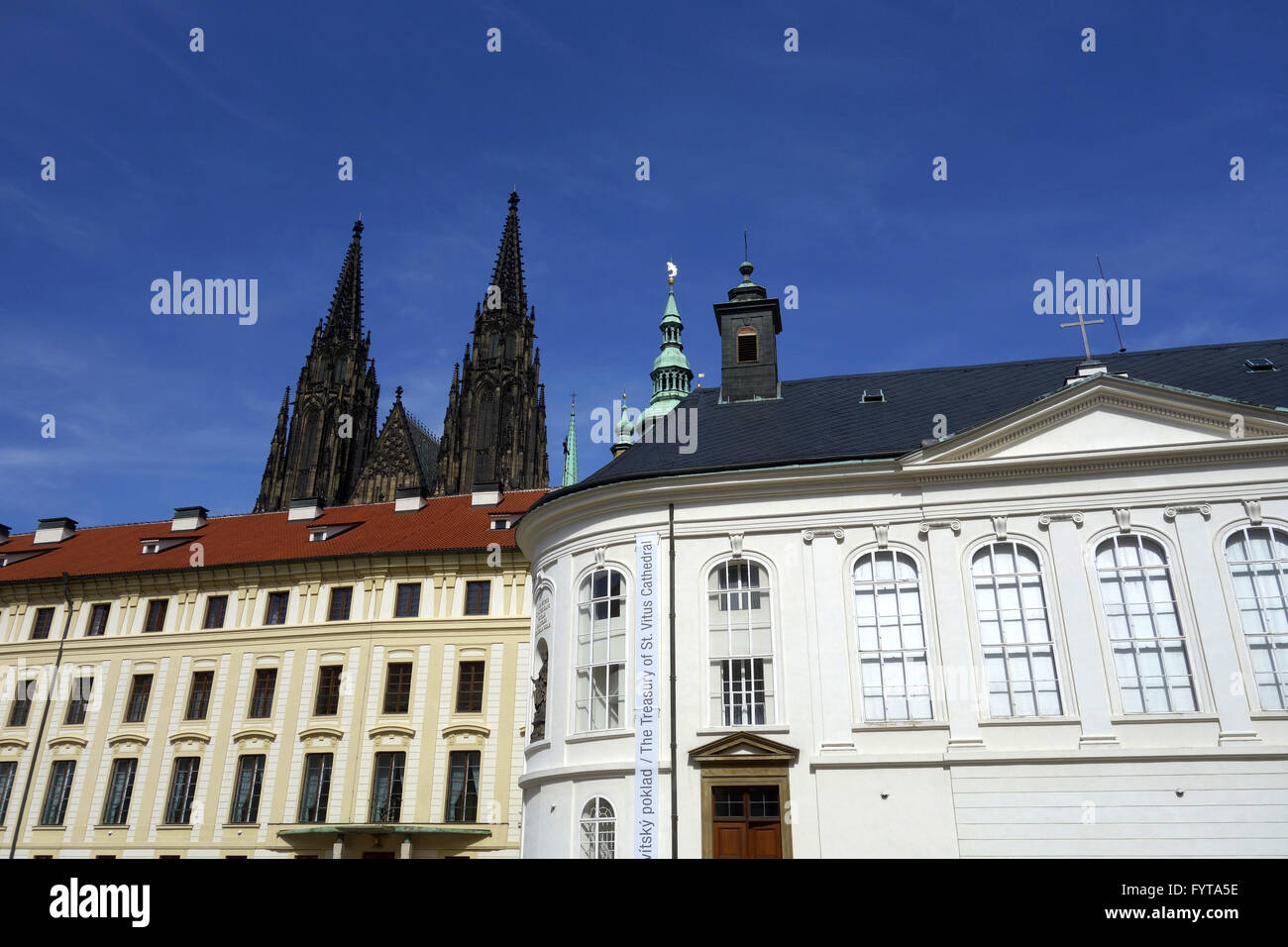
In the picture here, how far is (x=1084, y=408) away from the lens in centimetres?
2195

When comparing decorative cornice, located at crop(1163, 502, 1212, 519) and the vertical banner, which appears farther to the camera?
decorative cornice, located at crop(1163, 502, 1212, 519)

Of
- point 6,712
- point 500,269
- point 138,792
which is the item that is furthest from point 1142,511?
point 500,269

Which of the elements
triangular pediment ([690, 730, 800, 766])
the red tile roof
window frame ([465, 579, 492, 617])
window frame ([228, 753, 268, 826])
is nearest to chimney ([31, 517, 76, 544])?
the red tile roof

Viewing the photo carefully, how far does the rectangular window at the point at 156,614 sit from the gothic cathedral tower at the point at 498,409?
3938 cm

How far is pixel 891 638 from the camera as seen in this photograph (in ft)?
69.9

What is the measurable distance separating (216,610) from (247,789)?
7.40 meters

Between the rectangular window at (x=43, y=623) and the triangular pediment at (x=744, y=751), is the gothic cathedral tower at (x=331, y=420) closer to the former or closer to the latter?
the rectangular window at (x=43, y=623)

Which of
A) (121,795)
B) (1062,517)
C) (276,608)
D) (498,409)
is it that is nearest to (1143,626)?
(1062,517)

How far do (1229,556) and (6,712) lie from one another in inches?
1656

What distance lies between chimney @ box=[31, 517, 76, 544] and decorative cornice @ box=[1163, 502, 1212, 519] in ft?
155

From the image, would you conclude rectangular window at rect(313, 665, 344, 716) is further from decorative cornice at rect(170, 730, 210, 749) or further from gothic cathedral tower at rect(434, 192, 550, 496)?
gothic cathedral tower at rect(434, 192, 550, 496)

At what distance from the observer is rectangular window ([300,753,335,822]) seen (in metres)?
32.3

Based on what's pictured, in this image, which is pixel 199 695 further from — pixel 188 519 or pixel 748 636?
pixel 748 636
